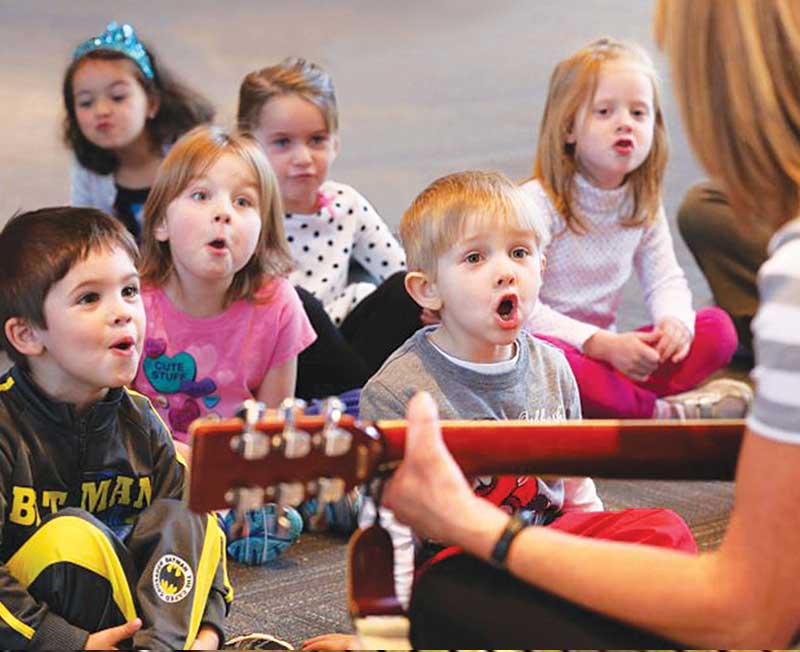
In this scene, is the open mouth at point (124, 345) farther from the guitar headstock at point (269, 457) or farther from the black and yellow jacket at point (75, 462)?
the guitar headstock at point (269, 457)

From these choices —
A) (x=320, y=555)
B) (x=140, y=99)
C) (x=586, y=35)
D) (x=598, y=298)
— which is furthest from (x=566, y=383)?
(x=586, y=35)

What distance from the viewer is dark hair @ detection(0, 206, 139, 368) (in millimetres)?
1583

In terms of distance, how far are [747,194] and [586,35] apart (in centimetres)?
350

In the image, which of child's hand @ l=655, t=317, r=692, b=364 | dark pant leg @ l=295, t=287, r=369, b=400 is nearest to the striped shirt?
dark pant leg @ l=295, t=287, r=369, b=400

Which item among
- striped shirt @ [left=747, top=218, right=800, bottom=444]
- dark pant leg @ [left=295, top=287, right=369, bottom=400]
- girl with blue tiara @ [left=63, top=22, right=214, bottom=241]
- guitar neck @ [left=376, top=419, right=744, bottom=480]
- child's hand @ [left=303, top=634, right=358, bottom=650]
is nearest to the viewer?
striped shirt @ [left=747, top=218, right=800, bottom=444]

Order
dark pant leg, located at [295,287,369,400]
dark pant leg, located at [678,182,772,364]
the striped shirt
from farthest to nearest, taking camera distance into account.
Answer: dark pant leg, located at [678,182,772,364], dark pant leg, located at [295,287,369,400], the striped shirt

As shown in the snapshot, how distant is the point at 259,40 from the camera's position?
383cm

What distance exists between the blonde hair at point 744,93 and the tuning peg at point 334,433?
14.0 inches

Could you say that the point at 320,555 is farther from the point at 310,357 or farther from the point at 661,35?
the point at 661,35

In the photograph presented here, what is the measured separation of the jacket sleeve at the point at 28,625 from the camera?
1396 millimetres

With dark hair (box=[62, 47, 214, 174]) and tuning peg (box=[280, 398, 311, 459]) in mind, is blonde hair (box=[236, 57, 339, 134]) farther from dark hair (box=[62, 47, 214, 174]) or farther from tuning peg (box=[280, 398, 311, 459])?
tuning peg (box=[280, 398, 311, 459])

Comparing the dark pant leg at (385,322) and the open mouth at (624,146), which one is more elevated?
the open mouth at (624,146)

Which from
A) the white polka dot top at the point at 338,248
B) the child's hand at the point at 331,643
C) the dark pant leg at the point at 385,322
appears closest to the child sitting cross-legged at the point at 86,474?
the child's hand at the point at 331,643

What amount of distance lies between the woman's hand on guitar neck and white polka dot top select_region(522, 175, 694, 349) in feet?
5.09
